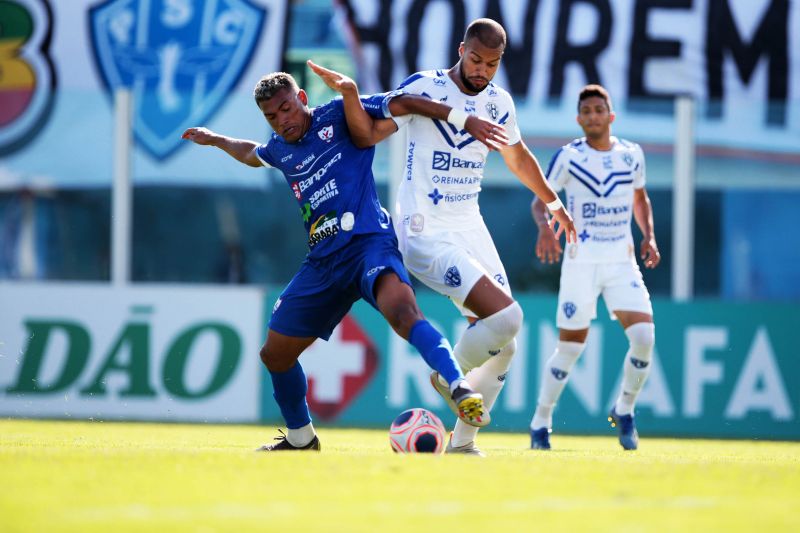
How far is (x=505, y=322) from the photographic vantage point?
6.20 meters

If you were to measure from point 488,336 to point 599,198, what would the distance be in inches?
90.8

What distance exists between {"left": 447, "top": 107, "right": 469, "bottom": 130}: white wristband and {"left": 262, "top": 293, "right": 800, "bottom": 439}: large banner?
4.48m

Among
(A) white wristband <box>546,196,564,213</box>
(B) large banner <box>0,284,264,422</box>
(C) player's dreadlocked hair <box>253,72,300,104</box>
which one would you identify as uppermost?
(C) player's dreadlocked hair <box>253,72,300,104</box>

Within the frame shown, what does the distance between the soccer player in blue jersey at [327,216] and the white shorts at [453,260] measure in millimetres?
229

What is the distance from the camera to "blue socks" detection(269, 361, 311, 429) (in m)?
6.52

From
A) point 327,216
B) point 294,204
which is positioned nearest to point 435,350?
point 327,216

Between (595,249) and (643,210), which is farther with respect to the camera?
(643,210)

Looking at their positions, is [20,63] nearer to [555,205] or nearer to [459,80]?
[459,80]

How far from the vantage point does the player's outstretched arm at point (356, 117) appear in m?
6.05

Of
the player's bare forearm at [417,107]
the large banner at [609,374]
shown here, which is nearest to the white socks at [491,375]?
the player's bare forearm at [417,107]

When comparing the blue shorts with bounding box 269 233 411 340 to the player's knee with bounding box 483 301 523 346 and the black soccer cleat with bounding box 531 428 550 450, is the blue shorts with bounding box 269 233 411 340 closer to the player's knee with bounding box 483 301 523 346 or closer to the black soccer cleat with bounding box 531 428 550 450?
the player's knee with bounding box 483 301 523 346

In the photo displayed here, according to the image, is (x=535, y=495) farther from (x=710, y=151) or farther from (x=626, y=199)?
(x=710, y=151)

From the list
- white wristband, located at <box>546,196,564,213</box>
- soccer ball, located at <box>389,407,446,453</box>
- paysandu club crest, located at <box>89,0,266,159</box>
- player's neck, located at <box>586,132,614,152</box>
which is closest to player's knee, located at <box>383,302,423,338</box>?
soccer ball, located at <box>389,407,446,453</box>

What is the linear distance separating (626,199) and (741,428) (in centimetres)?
288
